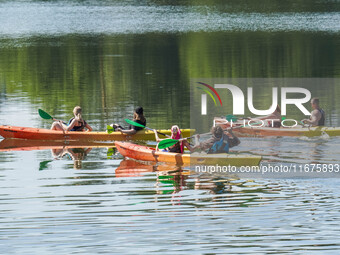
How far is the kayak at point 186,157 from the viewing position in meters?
18.8

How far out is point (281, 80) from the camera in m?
37.0

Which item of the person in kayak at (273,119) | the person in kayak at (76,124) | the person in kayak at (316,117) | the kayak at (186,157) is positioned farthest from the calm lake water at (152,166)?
the person in kayak at (76,124)

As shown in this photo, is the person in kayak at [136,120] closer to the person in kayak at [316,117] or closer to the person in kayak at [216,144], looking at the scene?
the person in kayak at [216,144]

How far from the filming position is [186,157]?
1947 cm

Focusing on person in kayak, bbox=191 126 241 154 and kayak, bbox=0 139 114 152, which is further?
kayak, bbox=0 139 114 152

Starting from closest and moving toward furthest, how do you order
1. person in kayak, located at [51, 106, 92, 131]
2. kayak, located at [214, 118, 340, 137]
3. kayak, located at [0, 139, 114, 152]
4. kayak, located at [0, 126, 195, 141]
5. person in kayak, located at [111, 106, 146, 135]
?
1. kayak, located at [214, 118, 340, 137]
2. kayak, located at [0, 139, 114, 152]
3. person in kayak, located at [111, 106, 146, 135]
4. kayak, located at [0, 126, 195, 141]
5. person in kayak, located at [51, 106, 92, 131]

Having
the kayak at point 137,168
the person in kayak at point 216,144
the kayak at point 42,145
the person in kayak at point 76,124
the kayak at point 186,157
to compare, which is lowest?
the kayak at point 137,168

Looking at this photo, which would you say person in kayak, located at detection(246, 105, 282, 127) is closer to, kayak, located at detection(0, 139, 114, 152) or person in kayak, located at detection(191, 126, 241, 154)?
person in kayak, located at detection(191, 126, 241, 154)

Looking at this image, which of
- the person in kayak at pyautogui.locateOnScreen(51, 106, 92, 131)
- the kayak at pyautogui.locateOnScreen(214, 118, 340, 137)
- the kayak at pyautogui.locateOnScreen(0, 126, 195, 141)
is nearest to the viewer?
the kayak at pyautogui.locateOnScreen(214, 118, 340, 137)

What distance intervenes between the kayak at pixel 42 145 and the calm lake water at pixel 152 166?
24.1 inches

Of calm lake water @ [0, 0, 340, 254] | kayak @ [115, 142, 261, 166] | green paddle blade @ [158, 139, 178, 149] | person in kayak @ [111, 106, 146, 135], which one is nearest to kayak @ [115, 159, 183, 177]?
calm lake water @ [0, 0, 340, 254]

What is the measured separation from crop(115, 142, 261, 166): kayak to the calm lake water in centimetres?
37

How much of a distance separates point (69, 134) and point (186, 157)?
5430mm

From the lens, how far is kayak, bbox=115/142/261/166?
61.8 feet
